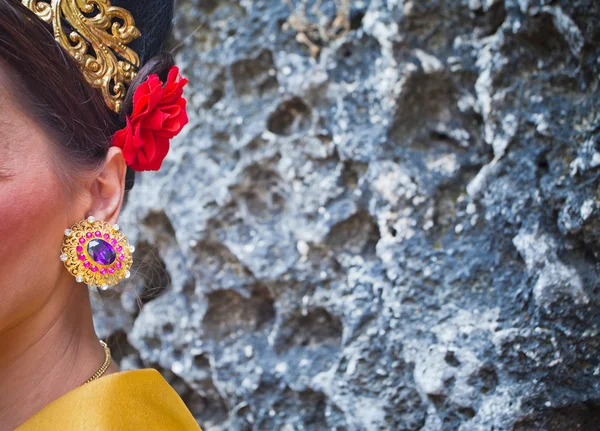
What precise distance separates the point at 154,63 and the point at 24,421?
0.62 m

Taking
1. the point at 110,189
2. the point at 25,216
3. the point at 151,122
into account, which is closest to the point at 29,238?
the point at 25,216

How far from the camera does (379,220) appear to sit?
1324mm

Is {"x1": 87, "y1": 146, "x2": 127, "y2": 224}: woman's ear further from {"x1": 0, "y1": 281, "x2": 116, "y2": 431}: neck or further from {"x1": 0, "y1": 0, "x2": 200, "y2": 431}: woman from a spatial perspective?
{"x1": 0, "y1": 281, "x2": 116, "y2": 431}: neck

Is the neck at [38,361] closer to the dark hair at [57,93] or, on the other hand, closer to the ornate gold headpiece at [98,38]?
the dark hair at [57,93]

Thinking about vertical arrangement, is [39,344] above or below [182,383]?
above

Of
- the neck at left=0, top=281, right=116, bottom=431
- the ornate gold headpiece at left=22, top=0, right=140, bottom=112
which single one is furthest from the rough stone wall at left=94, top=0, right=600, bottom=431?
the ornate gold headpiece at left=22, top=0, right=140, bottom=112

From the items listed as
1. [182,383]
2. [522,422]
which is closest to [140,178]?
[182,383]

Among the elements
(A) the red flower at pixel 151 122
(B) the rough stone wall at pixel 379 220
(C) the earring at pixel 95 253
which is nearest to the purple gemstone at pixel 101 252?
(C) the earring at pixel 95 253

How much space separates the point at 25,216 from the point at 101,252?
13 cm

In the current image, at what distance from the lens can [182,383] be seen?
5.13ft

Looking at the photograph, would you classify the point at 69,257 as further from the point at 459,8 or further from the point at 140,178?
the point at 459,8

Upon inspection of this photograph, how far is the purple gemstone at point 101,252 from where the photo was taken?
3.08ft

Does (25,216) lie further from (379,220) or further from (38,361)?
(379,220)

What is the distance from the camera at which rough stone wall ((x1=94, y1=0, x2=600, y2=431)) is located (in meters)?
1.14
